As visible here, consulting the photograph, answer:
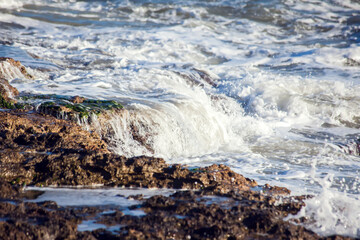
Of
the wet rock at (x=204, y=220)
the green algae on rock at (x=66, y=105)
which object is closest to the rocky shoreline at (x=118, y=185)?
the wet rock at (x=204, y=220)

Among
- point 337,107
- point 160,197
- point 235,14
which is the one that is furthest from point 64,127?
point 235,14

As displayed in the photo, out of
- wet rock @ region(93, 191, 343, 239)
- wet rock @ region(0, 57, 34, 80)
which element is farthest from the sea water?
wet rock @ region(93, 191, 343, 239)

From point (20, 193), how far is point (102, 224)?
791mm

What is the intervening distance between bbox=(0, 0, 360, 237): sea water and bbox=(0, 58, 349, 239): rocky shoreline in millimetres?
405

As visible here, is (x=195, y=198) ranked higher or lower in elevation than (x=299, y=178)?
higher

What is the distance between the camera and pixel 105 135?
4855 mm

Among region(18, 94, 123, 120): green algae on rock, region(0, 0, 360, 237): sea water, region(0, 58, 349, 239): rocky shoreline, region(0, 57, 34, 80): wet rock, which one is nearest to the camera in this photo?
region(0, 58, 349, 239): rocky shoreline

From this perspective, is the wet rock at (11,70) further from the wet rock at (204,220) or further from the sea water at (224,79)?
the wet rock at (204,220)

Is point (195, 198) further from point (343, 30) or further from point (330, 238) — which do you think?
point (343, 30)

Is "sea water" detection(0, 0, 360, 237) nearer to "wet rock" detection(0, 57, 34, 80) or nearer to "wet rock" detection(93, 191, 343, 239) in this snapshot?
"wet rock" detection(0, 57, 34, 80)

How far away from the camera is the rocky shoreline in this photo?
7.06 feet

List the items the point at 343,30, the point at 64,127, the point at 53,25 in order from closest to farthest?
the point at 64,127 < the point at 53,25 < the point at 343,30

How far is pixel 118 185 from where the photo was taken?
307cm

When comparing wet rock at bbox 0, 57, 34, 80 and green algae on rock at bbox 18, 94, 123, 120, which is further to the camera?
wet rock at bbox 0, 57, 34, 80
